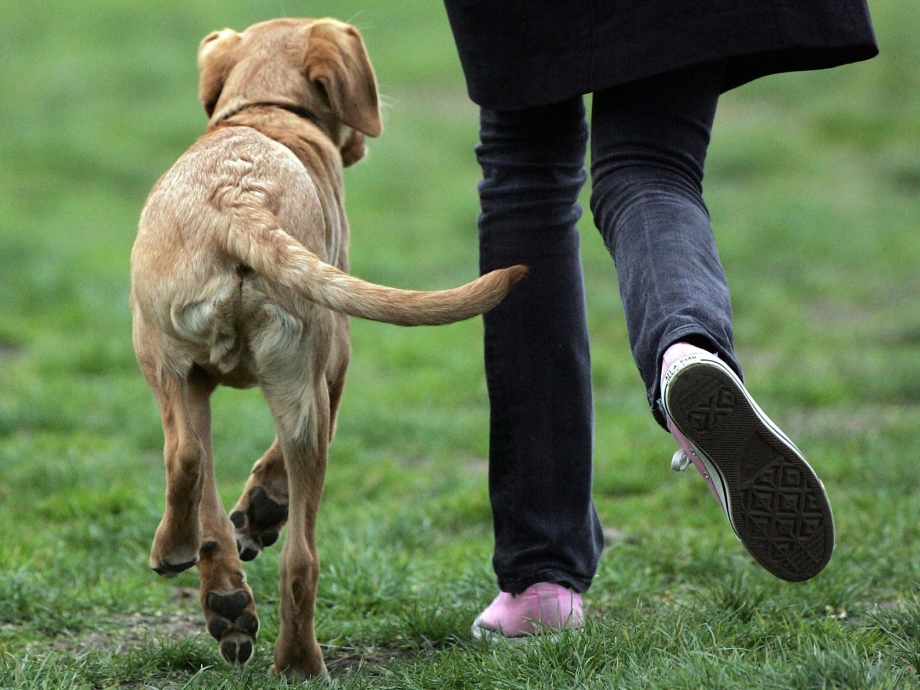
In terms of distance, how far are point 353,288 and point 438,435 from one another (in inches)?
126

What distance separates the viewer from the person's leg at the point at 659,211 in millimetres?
2391

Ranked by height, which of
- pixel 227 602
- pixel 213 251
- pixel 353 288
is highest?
pixel 213 251

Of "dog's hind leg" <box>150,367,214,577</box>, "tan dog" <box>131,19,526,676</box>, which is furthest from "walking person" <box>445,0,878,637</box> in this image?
"dog's hind leg" <box>150,367,214,577</box>

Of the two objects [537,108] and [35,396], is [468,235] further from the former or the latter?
[537,108]

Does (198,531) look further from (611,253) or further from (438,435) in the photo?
(438,435)

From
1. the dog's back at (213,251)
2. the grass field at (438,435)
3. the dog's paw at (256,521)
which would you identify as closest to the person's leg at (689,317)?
the grass field at (438,435)

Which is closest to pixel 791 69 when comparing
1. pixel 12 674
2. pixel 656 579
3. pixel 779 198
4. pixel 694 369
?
pixel 694 369

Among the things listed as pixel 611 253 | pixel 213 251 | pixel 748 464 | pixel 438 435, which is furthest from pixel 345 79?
pixel 438 435

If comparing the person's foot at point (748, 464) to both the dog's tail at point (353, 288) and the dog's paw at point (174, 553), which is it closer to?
the dog's tail at point (353, 288)

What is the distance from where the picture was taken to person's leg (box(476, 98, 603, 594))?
291 centimetres

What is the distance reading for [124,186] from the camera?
35.5 ft

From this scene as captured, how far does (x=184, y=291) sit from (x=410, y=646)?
Answer: 1076mm

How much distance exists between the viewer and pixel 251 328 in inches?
104

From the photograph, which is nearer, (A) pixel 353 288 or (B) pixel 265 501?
(A) pixel 353 288
